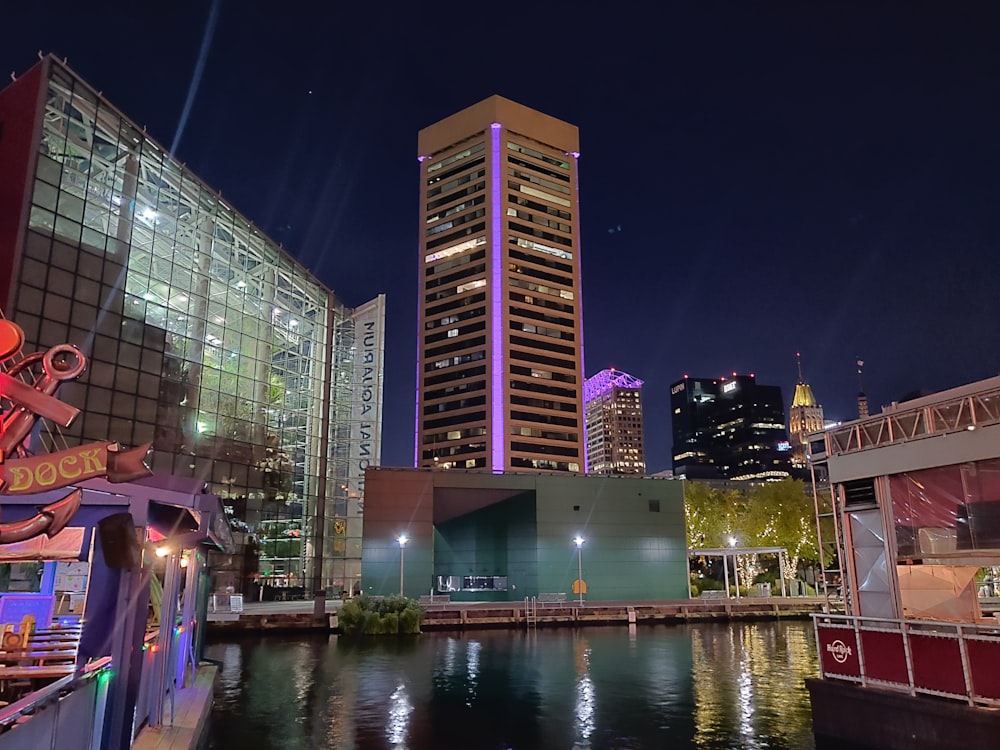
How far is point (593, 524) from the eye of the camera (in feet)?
192

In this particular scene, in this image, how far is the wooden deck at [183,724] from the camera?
41.0 feet

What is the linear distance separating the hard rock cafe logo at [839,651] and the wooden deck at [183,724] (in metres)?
12.9

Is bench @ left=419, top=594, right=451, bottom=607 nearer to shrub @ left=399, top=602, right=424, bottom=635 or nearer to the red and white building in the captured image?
shrub @ left=399, top=602, right=424, bottom=635

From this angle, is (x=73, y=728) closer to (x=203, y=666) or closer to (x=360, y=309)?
(x=203, y=666)

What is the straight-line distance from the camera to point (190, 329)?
46.8m

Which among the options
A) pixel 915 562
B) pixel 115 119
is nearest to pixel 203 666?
pixel 915 562

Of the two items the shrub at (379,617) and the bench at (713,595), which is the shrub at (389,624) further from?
the bench at (713,595)

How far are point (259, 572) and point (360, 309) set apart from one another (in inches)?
961

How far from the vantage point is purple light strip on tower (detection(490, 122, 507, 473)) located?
471 feet

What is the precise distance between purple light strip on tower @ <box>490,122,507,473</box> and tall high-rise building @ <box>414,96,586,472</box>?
211 millimetres

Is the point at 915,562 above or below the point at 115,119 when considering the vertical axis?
below

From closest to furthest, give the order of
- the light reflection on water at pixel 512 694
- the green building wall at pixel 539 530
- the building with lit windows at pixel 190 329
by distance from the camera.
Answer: the light reflection on water at pixel 512 694 → the building with lit windows at pixel 190 329 → the green building wall at pixel 539 530

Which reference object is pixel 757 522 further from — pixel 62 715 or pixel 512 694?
pixel 62 715

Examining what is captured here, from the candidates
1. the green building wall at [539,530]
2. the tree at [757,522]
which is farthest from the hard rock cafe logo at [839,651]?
the tree at [757,522]
